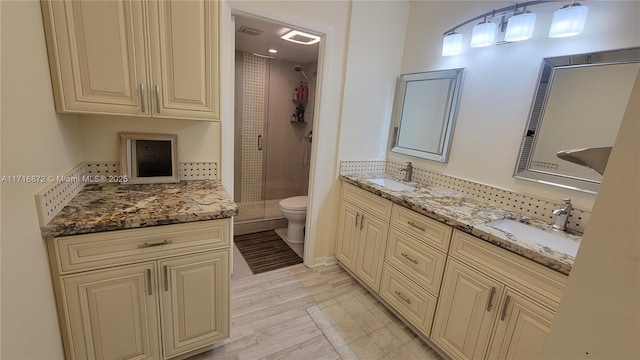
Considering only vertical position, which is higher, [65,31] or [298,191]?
[65,31]

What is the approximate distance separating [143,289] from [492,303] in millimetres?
1712

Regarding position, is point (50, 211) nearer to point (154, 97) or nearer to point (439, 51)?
point (154, 97)

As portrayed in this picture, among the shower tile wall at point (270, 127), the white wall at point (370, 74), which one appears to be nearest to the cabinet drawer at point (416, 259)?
the white wall at point (370, 74)

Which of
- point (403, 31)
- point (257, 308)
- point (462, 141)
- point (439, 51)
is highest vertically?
point (403, 31)

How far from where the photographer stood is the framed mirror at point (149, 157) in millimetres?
1624

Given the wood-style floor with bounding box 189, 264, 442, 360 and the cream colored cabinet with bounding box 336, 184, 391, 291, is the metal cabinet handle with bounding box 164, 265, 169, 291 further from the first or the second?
the cream colored cabinet with bounding box 336, 184, 391, 291

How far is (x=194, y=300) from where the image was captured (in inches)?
56.3

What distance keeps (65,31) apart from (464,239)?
2.15 m

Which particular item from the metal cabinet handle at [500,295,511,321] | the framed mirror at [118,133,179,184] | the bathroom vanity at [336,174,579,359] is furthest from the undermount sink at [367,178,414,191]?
the framed mirror at [118,133,179,184]

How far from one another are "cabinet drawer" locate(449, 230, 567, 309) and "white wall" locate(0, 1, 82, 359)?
185 cm

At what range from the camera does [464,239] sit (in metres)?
1.48

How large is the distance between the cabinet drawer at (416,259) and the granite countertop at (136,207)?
113 cm

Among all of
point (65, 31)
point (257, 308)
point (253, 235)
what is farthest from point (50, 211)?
point (253, 235)

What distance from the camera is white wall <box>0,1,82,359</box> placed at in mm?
852
